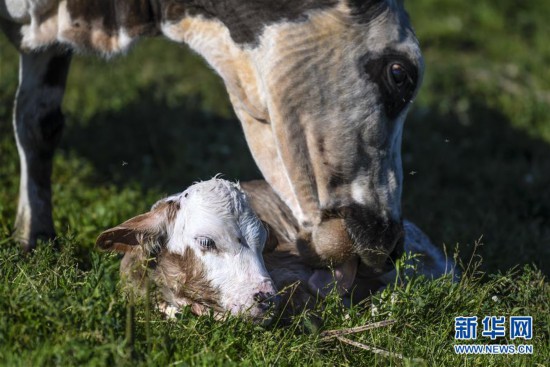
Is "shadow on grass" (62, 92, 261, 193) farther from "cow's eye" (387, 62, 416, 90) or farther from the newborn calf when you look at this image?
"cow's eye" (387, 62, 416, 90)

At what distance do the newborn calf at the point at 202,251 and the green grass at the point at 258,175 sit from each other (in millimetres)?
171

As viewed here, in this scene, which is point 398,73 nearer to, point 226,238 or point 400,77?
point 400,77

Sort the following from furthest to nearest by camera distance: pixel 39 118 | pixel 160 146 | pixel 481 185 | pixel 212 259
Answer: pixel 160 146 < pixel 481 185 < pixel 39 118 < pixel 212 259

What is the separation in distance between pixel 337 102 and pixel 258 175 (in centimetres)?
255

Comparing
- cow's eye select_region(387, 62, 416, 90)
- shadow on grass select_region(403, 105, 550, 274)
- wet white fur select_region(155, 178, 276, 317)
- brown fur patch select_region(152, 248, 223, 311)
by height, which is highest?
cow's eye select_region(387, 62, 416, 90)

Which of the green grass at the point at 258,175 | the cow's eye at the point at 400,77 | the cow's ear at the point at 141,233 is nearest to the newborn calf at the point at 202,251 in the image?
the cow's ear at the point at 141,233

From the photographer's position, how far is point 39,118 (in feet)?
20.2

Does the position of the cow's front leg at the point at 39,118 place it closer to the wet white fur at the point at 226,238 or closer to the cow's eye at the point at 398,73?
the wet white fur at the point at 226,238

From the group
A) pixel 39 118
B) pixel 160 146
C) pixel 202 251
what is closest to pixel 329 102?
pixel 202 251

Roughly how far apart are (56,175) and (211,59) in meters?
2.36

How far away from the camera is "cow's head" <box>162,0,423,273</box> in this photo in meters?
4.89

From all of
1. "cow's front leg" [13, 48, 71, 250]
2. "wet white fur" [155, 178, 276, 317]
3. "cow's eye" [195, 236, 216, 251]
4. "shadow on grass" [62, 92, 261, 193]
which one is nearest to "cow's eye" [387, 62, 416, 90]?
"wet white fur" [155, 178, 276, 317]

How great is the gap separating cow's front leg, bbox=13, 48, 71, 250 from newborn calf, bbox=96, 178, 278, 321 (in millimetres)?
1442

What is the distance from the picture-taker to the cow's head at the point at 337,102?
16.0 feet
